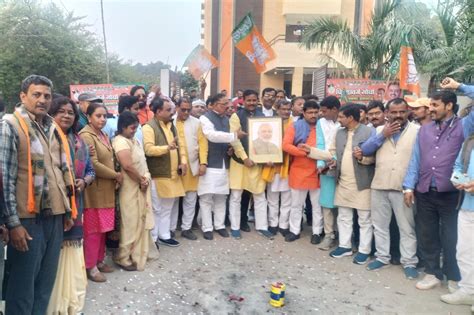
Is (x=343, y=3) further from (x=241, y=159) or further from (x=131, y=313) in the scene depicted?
(x=131, y=313)

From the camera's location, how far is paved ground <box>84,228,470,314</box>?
383cm

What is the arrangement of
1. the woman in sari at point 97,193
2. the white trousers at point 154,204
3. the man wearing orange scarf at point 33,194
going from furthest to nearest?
the white trousers at point 154,204 → the woman in sari at point 97,193 → the man wearing orange scarf at point 33,194

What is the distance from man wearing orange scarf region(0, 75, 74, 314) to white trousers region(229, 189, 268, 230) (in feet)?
9.80

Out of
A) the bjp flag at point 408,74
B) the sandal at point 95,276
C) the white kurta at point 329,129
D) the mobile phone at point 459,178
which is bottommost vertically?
the sandal at point 95,276

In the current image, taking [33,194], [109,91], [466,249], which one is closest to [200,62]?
[109,91]

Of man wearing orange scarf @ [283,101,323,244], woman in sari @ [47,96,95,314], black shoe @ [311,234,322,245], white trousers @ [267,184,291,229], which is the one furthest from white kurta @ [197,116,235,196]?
woman in sari @ [47,96,95,314]

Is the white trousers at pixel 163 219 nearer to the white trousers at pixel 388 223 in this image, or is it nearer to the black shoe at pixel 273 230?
the black shoe at pixel 273 230

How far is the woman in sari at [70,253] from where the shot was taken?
3.34 meters

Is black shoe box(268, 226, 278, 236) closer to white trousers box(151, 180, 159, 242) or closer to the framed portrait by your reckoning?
the framed portrait

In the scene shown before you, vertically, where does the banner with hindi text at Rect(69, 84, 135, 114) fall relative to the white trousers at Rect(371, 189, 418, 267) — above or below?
above

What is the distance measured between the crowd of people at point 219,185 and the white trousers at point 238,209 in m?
0.02

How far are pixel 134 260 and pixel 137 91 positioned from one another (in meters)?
2.88

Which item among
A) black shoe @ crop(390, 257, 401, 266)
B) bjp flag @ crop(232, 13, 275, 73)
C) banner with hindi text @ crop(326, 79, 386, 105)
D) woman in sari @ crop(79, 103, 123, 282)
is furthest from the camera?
bjp flag @ crop(232, 13, 275, 73)

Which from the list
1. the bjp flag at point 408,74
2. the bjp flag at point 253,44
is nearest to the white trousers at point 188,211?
the bjp flag at point 408,74
